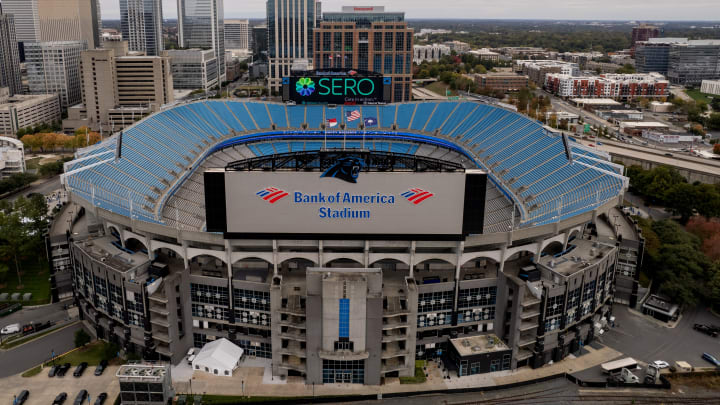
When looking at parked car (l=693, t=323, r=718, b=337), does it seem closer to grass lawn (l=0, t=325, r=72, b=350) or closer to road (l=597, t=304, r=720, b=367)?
road (l=597, t=304, r=720, b=367)

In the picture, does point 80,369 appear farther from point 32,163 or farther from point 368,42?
point 368,42

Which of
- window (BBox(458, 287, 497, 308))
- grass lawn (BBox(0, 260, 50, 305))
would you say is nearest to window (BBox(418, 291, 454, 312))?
window (BBox(458, 287, 497, 308))

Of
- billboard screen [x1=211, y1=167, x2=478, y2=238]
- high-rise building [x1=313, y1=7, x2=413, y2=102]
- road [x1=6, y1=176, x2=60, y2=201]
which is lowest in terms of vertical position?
road [x1=6, y1=176, x2=60, y2=201]

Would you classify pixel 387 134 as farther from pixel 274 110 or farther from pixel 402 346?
pixel 402 346

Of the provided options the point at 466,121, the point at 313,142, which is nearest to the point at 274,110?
the point at 313,142

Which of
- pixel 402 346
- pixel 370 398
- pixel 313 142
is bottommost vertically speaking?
pixel 370 398

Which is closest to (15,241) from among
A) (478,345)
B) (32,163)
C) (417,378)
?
(417,378)

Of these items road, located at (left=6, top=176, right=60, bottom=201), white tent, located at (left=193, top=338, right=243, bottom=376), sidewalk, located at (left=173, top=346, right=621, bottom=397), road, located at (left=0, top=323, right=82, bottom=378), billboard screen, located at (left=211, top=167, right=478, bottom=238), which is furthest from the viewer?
road, located at (left=6, top=176, right=60, bottom=201)
